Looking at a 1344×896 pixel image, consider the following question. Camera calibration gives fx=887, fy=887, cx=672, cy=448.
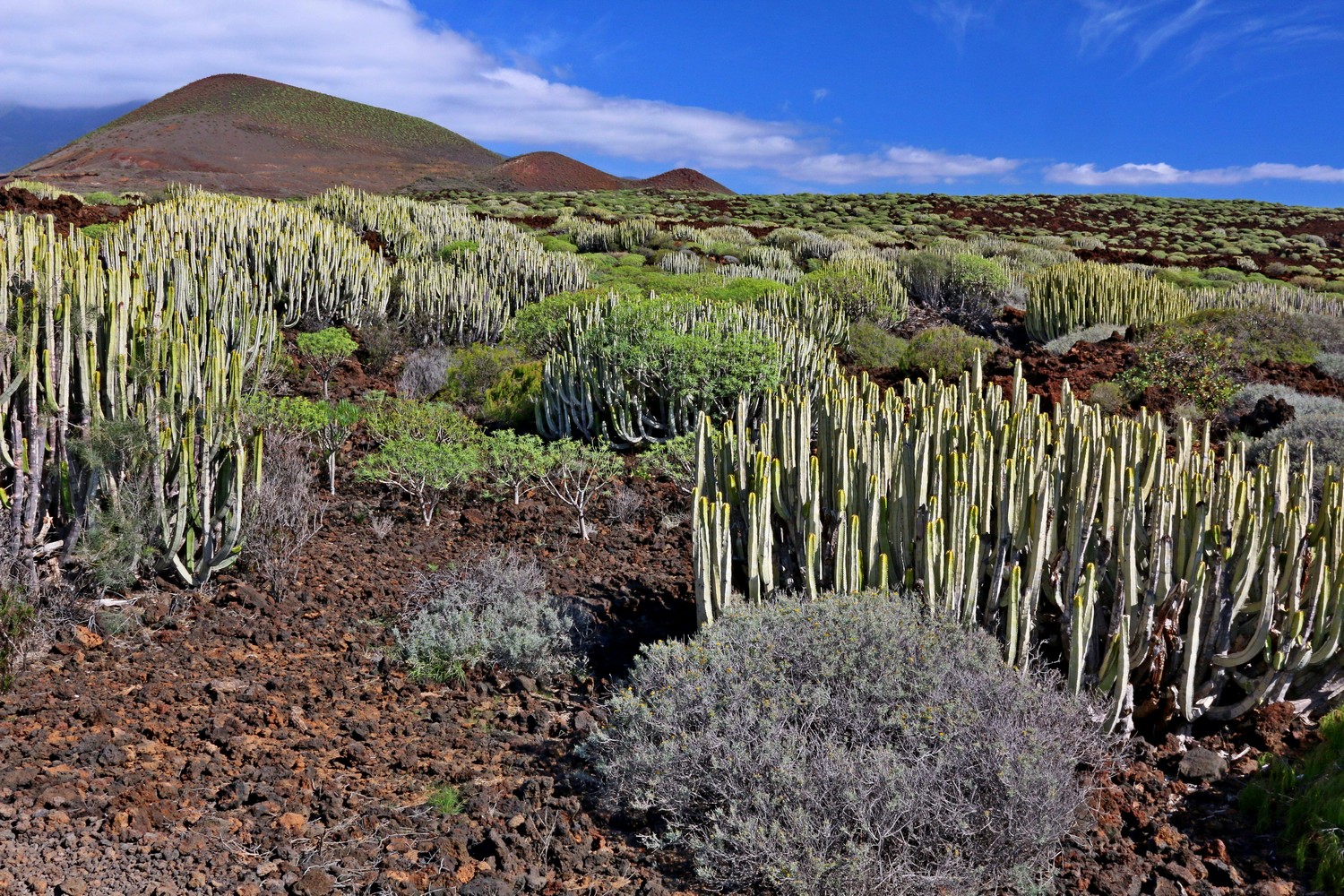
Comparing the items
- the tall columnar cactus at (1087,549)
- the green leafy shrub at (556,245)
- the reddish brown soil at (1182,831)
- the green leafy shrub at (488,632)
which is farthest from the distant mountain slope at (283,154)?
the reddish brown soil at (1182,831)

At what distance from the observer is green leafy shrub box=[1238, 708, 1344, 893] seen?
284 cm

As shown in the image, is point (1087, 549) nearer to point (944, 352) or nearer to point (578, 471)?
point (578, 471)

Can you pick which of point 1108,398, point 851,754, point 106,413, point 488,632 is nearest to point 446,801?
point 488,632

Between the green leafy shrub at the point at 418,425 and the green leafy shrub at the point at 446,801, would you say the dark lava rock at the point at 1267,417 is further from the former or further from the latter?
the green leafy shrub at the point at 446,801

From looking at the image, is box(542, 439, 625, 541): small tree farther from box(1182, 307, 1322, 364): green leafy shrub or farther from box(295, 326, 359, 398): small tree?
box(1182, 307, 1322, 364): green leafy shrub

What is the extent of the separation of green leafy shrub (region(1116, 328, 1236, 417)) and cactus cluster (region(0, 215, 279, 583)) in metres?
9.09

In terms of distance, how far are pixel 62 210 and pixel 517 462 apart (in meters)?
13.2

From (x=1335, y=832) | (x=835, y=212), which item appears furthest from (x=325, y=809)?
(x=835, y=212)

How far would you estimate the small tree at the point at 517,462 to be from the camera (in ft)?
22.0

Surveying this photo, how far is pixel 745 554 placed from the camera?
4.78 meters

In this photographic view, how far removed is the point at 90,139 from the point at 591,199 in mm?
41255

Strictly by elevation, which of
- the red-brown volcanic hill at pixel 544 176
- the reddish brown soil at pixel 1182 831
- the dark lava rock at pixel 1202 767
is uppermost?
the red-brown volcanic hill at pixel 544 176

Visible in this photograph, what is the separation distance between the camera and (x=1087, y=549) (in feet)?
13.3

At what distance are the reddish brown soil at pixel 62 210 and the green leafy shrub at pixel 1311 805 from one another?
52.4 feet
